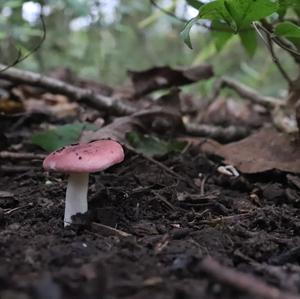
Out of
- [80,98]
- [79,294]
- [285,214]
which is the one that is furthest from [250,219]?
[80,98]

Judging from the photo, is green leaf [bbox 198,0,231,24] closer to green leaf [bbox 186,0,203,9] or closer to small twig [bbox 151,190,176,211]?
green leaf [bbox 186,0,203,9]

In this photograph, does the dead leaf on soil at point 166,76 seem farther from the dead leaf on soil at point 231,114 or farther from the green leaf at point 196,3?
the green leaf at point 196,3

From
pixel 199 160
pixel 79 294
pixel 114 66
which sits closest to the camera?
pixel 79 294

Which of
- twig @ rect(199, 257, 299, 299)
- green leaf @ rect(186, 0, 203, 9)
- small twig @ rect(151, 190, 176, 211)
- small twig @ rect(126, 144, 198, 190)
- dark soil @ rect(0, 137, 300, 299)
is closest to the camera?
twig @ rect(199, 257, 299, 299)

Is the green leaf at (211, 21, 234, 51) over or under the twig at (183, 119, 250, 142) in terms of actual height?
over

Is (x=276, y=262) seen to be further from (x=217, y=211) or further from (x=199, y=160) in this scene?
(x=199, y=160)

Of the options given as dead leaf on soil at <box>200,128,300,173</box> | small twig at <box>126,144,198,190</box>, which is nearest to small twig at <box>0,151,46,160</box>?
small twig at <box>126,144,198,190</box>
